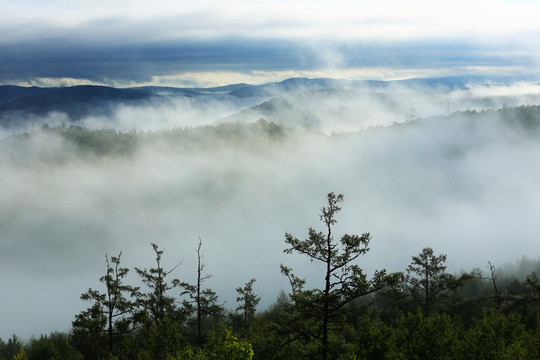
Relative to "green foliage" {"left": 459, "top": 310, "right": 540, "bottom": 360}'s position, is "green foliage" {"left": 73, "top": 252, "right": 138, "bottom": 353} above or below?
above

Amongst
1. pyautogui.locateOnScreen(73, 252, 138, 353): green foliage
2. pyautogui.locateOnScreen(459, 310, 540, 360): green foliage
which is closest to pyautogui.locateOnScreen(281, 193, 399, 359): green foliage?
pyautogui.locateOnScreen(459, 310, 540, 360): green foliage

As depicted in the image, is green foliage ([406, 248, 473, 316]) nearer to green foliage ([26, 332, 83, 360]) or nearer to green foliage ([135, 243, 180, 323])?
green foliage ([135, 243, 180, 323])

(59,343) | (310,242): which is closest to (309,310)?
(310,242)

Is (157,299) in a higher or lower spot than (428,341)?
higher

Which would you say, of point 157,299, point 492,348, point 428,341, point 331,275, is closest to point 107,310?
point 157,299

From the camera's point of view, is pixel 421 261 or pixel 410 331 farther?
pixel 421 261

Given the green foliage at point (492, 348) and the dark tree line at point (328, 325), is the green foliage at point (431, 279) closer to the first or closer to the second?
the dark tree line at point (328, 325)

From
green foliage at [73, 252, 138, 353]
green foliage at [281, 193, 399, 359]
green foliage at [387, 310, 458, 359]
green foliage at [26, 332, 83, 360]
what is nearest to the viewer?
green foliage at [281, 193, 399, 359]

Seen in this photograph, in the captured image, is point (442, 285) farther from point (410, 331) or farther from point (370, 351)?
point (370, 351)

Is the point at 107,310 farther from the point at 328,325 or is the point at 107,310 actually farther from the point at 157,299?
the point at 328,325

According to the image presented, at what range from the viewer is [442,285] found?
41125mm

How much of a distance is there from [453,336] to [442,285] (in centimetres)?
1211

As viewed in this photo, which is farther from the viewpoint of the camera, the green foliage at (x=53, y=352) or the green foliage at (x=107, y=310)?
the green foliage at (x=53, y=352)

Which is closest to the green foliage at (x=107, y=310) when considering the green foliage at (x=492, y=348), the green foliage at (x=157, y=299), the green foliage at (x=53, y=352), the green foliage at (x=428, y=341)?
the green foliage at (x=157, y=299)
